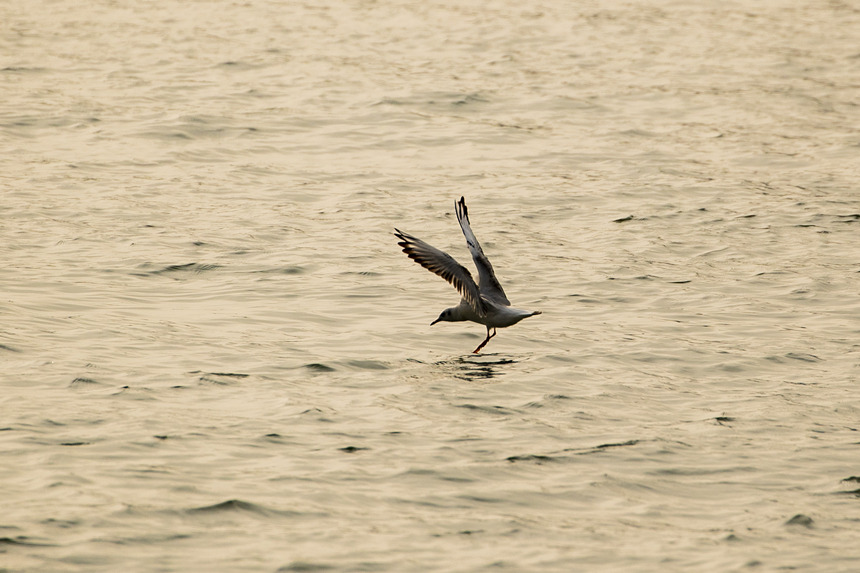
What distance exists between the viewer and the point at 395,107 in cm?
2203

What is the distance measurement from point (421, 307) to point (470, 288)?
211 cm

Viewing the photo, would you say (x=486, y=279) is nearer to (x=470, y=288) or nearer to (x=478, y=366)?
(x=470, y=288)

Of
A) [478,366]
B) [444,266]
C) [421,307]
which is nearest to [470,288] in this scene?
[444,266]

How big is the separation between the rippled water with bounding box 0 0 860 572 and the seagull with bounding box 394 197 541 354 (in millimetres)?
446

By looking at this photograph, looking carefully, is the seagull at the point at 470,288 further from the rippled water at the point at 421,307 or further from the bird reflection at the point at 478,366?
the rippled water at the point at 421,307

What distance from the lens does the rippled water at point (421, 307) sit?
7930 mm

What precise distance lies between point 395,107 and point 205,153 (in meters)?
4.38

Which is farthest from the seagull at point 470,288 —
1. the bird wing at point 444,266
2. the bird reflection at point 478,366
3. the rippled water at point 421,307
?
the rippled water at point 421,307

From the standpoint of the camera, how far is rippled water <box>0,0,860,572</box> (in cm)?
793

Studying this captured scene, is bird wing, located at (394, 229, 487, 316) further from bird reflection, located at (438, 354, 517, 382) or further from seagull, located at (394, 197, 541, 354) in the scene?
bird reflection, located at (438, 354, 517, 382)

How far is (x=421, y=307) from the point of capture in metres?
12.9

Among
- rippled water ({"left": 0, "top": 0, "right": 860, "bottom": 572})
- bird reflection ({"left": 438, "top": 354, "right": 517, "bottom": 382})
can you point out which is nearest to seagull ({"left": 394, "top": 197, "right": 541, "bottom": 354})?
bird reflection ({"left": 438, "top": 354, "right": 517, "bottom": 382})

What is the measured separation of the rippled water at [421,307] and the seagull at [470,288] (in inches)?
17.6

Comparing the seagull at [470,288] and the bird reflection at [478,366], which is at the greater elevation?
the seagull at [470,288]
